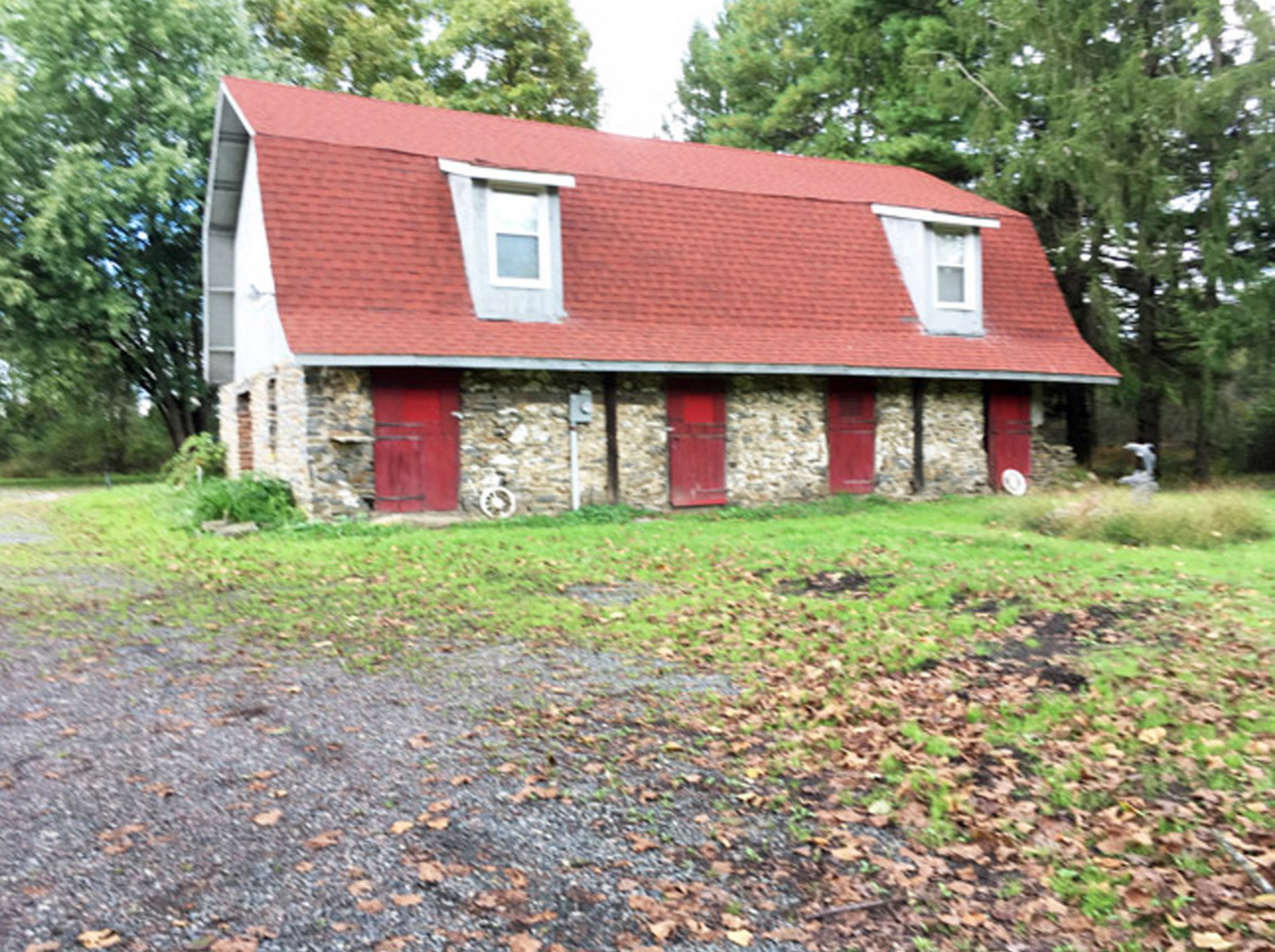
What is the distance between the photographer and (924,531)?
39.0 ft

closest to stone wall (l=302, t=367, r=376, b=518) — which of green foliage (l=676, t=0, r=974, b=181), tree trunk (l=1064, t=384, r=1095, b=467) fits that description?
green foliage (l=676, t=0, r=974, b=181)

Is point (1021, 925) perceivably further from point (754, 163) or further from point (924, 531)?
point (754, 163)

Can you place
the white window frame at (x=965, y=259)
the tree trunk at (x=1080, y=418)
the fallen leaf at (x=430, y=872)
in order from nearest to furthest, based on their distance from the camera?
1. the fallen leaf at (x=430, y=872)
2. the white window frame at (x=965, y=259)
3. the tree trunk at (x=1080, y=418)

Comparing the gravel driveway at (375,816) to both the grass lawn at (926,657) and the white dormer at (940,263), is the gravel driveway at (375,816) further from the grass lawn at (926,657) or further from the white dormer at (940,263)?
the white dormer at (940,263)

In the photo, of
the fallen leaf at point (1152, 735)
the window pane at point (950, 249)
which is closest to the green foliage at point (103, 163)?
the window pane at point (950, 249)

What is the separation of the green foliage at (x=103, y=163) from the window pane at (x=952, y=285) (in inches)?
717

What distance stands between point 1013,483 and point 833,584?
10495 millimetres

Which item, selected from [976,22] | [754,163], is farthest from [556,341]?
[976,22]

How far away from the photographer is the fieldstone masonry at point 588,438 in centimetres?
1280

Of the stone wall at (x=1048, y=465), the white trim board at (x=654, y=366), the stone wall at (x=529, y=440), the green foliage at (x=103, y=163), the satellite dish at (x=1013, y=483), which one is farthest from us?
the green foliage at (x=103, y=163)

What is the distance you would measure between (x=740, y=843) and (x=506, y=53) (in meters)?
30.5

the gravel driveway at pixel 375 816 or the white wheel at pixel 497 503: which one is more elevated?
the white wheel at pixel 497 503

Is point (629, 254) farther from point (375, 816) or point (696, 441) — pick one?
point (375, 816)

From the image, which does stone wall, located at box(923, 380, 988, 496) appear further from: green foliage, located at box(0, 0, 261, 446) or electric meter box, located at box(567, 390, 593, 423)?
green foliage, located at box(0, 0, 261, 446)
